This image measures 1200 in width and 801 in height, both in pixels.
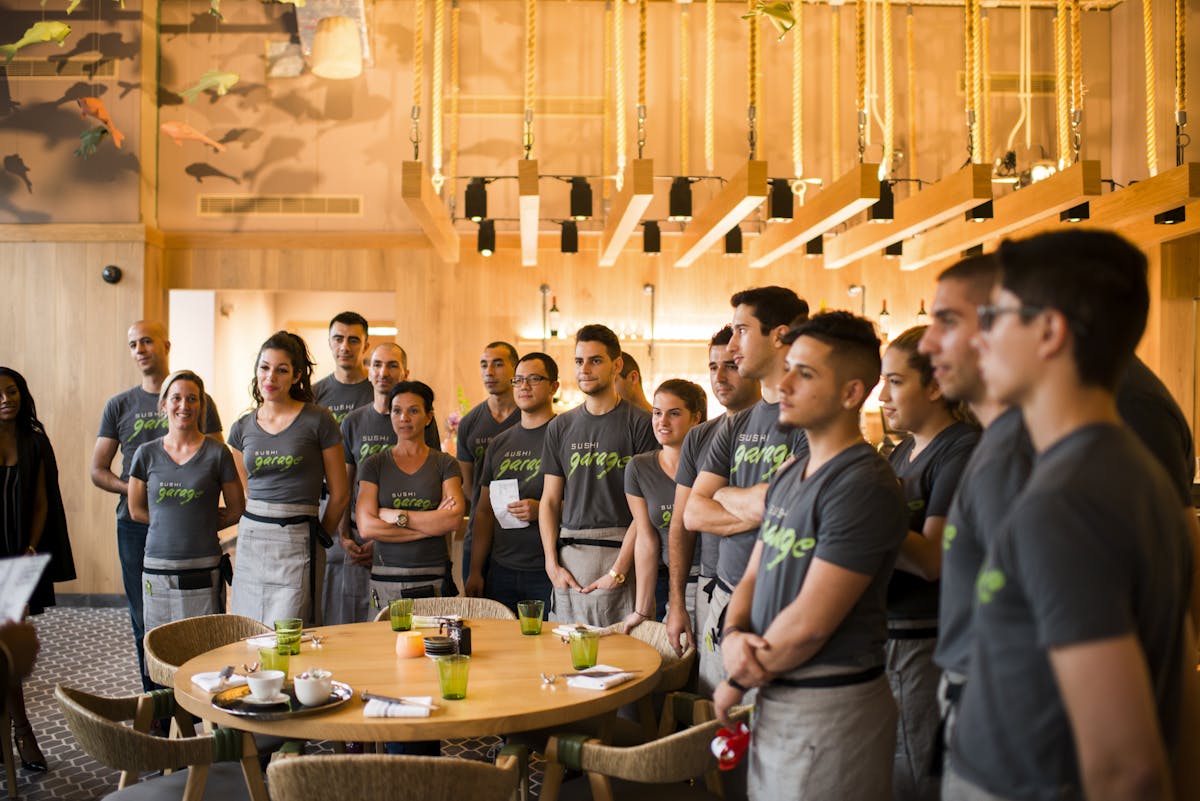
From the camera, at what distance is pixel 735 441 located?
329cm

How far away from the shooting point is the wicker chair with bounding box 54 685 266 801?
2639 millimetres

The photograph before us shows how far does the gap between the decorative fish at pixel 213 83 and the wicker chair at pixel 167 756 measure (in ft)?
22.0

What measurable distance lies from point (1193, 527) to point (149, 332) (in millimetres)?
4844

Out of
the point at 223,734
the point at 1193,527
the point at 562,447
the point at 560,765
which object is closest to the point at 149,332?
the point at 562,447

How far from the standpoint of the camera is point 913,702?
2.62 m

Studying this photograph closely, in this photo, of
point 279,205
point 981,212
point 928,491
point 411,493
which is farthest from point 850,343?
point 279,205

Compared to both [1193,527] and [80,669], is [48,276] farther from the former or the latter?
[1193,527]

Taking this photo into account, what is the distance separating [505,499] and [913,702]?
7.77 ft

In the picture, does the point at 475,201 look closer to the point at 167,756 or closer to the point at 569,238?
the point at 569,238

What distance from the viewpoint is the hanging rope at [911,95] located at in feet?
28.9

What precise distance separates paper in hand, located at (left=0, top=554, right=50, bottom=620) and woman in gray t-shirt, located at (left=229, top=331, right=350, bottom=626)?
7.52ft

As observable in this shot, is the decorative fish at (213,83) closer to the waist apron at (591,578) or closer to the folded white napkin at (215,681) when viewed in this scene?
the waist apron at (591,578)

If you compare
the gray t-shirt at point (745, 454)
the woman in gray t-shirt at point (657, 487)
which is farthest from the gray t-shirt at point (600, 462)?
the gray t-shirt at point (745, 454)

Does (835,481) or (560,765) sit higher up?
(835,481)
